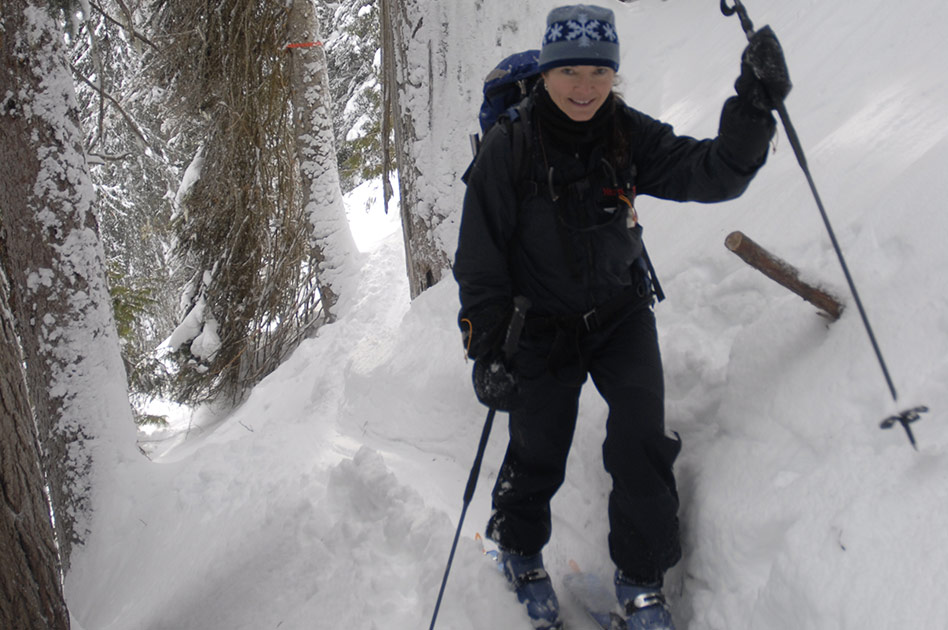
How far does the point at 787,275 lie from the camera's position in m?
2.68

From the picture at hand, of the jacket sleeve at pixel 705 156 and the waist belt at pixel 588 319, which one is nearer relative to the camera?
the jacket sleeve at pixel 705 156

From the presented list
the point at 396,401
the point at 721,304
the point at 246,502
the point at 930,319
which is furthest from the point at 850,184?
the point at 246,502

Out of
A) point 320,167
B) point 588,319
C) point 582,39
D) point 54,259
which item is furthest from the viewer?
point 320,167

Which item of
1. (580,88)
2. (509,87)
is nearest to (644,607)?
(580,88)

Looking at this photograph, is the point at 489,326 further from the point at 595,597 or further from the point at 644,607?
the point at 595,597

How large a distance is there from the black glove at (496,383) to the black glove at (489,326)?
Answer: 0.03m

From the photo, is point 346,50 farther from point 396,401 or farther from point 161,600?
point 161,600

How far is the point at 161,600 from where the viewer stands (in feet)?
11.9

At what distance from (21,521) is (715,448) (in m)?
2.78

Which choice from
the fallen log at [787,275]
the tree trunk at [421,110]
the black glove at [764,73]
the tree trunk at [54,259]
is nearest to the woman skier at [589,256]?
the black glove at [764,73]

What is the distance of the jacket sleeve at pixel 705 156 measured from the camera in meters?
2.31

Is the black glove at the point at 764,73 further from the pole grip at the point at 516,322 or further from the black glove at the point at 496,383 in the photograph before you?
the black glove at the point at 496,383

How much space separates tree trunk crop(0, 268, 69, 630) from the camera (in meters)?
2.90

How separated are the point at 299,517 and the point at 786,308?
98.9 inches
